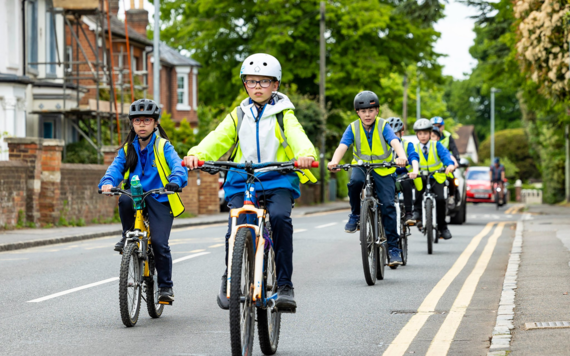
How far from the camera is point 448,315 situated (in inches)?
310

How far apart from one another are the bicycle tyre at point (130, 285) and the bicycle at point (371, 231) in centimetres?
299

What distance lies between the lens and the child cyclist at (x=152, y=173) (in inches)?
295

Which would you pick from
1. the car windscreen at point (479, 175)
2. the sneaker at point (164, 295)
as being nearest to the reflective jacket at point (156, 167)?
the sneaker at point (164, 295)

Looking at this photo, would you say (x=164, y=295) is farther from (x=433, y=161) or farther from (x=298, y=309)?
(x=433, y=161)

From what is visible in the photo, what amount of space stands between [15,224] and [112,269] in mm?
7972

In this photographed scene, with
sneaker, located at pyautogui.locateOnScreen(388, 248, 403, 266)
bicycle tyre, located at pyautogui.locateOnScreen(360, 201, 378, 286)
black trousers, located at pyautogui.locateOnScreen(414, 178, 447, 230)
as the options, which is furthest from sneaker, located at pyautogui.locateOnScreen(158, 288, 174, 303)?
black trousers, located at pyautogui.locateOnScreen(414, 178, 447, 230)

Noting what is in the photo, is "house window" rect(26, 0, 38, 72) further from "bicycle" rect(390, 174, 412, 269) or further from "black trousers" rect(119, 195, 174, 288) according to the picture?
"black trousers" rect(119, 195, 174, 288)

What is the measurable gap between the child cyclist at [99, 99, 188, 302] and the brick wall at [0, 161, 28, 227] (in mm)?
11238

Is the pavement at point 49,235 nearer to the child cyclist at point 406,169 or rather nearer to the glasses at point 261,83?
the child cyclist at point 406,169

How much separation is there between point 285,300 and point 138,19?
42245 mm

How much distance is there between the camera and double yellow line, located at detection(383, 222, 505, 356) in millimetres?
6414

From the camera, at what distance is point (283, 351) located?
6.31 metres

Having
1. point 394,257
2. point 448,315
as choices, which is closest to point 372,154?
point 394,257

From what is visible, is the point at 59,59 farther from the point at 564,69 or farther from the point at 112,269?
the point at 112,269
